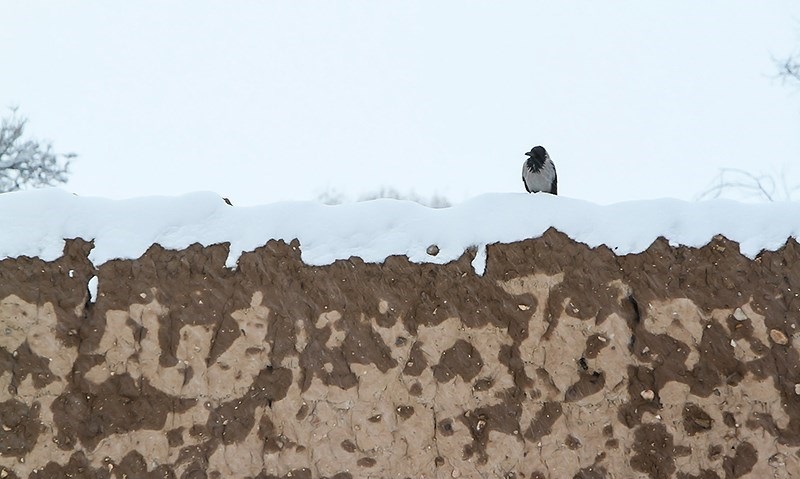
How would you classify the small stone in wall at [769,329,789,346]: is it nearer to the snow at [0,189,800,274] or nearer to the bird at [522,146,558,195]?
the snow at [0,189,800,274]

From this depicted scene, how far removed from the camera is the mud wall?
450 cm

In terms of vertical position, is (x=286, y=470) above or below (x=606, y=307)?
below

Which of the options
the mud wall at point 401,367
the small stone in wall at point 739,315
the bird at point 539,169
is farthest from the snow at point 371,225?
the bird at point 539,169

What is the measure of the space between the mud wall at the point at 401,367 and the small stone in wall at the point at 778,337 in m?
0.03

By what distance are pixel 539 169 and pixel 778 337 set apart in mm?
2245

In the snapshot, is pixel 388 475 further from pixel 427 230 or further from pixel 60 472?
pixel 60 472

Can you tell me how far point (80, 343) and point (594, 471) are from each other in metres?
2.99

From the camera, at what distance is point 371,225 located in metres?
4.68

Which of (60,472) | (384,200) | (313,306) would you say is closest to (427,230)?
(384,200)

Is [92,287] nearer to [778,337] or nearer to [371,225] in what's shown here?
[371,225]

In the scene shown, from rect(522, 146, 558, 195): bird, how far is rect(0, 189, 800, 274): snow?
1450mm

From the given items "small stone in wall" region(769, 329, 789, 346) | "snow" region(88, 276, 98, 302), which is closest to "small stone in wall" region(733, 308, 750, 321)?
"small stone in wall" region(769, 329, 789, 346)

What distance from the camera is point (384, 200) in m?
4.76

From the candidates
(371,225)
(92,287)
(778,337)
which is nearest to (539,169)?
(371,225)
